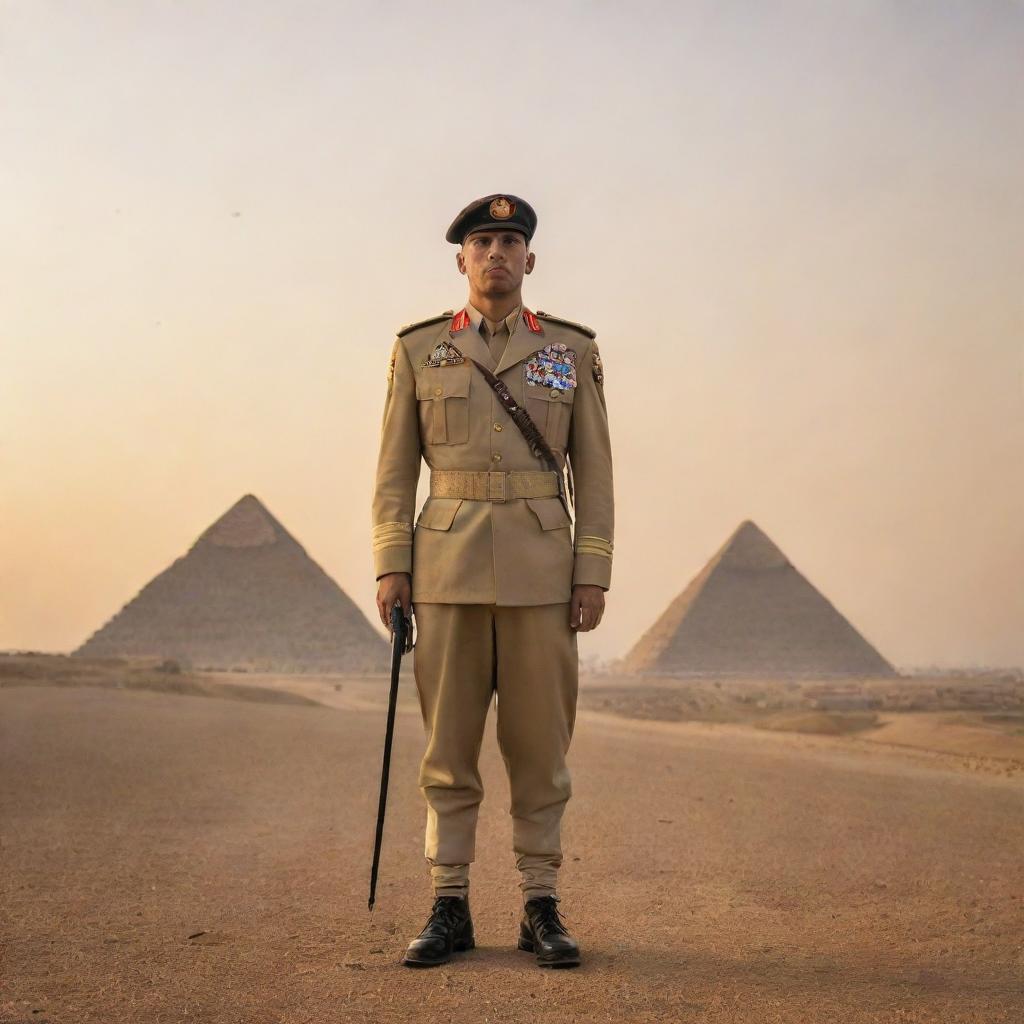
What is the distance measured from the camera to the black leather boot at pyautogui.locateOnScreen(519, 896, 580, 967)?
3043 millimetres

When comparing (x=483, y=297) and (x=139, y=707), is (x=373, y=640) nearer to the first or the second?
(x=139, y=707)

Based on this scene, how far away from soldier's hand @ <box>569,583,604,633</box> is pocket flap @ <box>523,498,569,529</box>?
183 mm

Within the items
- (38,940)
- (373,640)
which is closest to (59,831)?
(38,940)

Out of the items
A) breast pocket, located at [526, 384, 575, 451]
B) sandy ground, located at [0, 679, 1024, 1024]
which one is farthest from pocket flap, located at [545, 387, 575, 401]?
sandy ground, located at [0, 679, 1024, 1024]

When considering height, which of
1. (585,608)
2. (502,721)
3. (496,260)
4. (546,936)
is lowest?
(546,936)

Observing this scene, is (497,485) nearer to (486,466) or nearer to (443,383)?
(486,466)

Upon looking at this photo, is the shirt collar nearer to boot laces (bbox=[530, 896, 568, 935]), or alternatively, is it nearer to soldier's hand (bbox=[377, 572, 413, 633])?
soldier's hand (bbox=[377, 572, 413, 633])

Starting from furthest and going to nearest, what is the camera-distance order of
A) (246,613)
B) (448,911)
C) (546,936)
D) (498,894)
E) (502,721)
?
1. (246,613)
2. (498,894)
3. (502,721)
4. (448,911)
5. (546,936)

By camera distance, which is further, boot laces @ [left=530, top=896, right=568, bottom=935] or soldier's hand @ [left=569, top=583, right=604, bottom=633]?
soldier's hand @ [left=569, top=583, right=604, bottom=633]

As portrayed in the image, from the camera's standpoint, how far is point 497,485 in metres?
3.36

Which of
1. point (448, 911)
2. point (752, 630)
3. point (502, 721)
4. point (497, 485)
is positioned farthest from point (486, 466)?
point (752, 630)

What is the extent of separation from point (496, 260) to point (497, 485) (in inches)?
24.8

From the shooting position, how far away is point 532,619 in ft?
10.8

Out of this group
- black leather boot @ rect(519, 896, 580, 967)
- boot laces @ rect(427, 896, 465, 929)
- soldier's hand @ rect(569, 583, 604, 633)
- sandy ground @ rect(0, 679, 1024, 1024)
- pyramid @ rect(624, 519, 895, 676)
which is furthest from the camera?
pyramid @ rect(624, 519, 895, 676)
